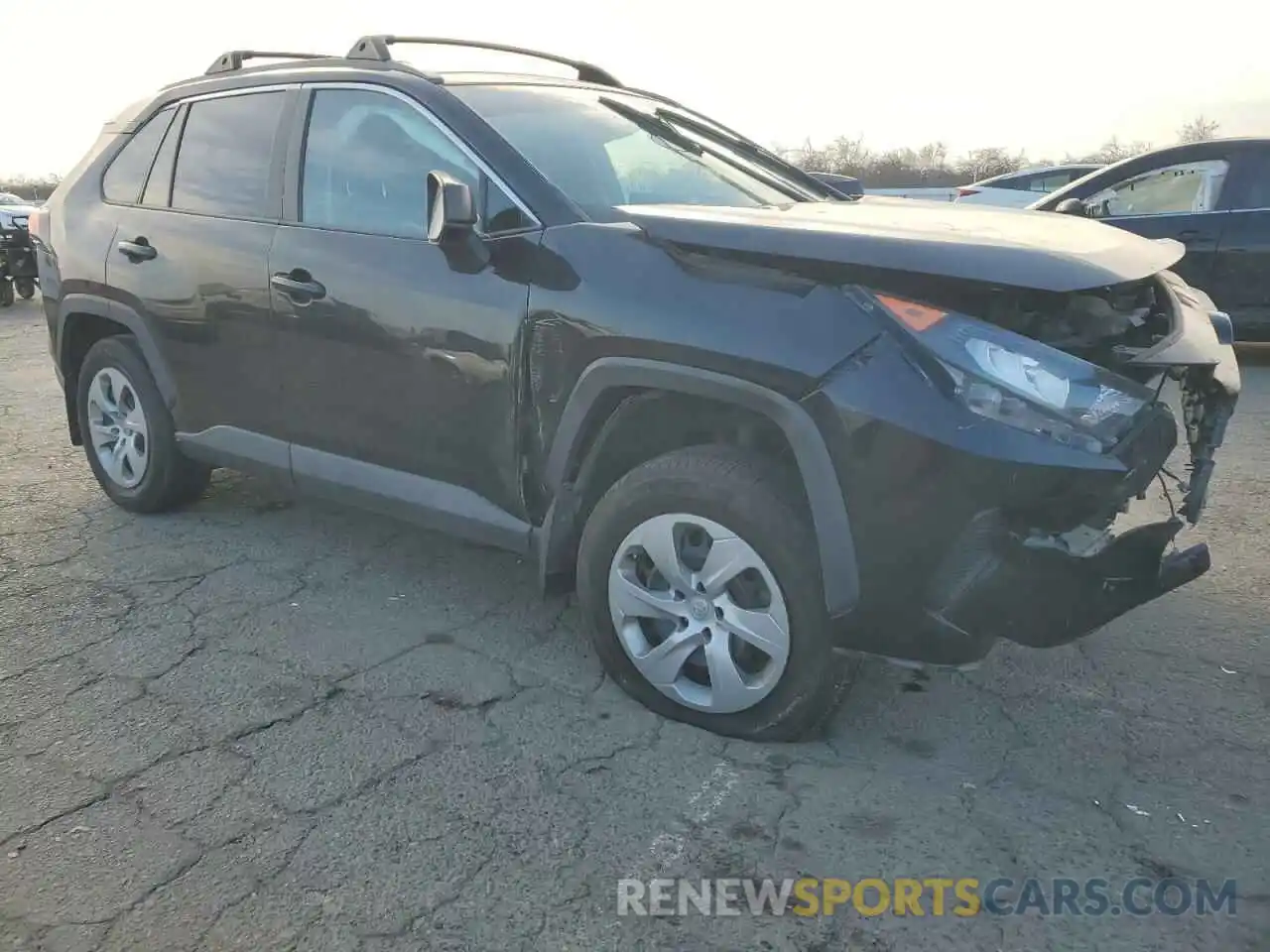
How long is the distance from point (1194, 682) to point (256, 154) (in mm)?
3667

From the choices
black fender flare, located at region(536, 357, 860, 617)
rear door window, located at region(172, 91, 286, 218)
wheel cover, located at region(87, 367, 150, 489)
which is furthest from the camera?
wheel cover, located at region(87, 367, 150, 489)

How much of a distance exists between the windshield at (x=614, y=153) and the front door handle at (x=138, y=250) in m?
1.60

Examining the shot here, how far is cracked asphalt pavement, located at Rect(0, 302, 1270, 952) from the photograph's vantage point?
6.98ft

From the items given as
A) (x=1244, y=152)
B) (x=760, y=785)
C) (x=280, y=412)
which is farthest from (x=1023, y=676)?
(x=1244, y=152)

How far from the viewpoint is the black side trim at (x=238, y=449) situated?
3.75 metres

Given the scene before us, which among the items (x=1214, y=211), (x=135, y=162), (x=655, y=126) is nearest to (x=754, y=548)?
(x=655, y=126)

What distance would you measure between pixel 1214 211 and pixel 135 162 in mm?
7183

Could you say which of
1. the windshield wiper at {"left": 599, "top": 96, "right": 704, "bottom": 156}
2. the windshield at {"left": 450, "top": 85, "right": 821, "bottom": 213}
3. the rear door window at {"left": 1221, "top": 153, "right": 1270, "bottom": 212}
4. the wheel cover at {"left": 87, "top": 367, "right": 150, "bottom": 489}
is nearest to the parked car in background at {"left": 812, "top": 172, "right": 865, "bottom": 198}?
the windshield at {"left": 450, "top": 85, "right": 821, "bottom": 213}

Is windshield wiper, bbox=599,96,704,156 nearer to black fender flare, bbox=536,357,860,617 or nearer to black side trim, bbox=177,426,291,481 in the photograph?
black fender flare, bbox=536,357,860,617

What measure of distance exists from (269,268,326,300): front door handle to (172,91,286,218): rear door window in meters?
0.28

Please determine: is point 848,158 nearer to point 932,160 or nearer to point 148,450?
point 932,160

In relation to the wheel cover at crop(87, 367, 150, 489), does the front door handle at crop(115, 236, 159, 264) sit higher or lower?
higher

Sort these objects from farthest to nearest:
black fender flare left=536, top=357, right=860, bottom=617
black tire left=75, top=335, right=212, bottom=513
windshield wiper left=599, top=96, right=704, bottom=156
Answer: black tire left=75, top=335, right=212, bottom=513
windshield wiper left=599, top=96, right=704, bottom=156
black fender flare left=536, top=357, right=860, bottom=617

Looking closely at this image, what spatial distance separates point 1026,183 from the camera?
44.0 ft
